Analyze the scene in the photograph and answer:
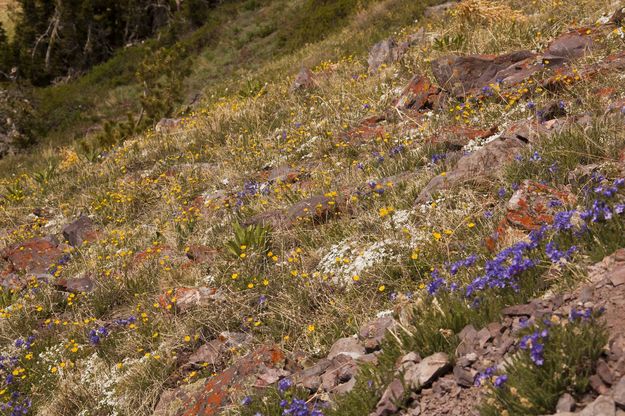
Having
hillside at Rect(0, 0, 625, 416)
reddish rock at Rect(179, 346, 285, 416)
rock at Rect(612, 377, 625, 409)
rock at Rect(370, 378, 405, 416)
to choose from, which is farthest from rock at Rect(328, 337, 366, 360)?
rock at Rect(612, 377, 625, 409)

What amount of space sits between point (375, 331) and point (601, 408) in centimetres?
168

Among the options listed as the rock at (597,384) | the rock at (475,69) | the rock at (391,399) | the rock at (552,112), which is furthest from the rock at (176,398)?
the rock at (475,69)

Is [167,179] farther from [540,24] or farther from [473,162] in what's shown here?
[540,24]

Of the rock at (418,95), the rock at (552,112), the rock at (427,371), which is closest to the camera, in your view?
the rock at (427,371)

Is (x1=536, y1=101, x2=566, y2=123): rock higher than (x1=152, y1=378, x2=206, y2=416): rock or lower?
higher

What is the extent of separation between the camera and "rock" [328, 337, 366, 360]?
12.3 ft

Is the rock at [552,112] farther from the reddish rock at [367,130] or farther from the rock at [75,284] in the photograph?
the rock at [75,284]

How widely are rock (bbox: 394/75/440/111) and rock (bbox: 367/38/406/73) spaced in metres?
2.29

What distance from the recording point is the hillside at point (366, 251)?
3098 mm

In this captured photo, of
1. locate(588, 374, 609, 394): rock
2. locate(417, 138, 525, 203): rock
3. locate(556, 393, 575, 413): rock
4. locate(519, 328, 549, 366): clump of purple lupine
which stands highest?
locate(519, 328, 549, 366): clump of purple lupine

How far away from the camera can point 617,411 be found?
7.64 feet

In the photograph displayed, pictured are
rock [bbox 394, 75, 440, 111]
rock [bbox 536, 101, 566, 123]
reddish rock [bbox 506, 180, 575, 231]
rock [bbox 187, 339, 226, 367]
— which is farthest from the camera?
rock [bbox 394, 75, 440, 111]

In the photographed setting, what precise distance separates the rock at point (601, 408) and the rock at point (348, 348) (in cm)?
154

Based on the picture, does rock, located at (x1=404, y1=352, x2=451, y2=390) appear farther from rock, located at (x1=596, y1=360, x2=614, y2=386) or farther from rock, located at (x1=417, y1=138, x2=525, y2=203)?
rock, located at (x1=417, y1=138, x2=525, y2=203)
